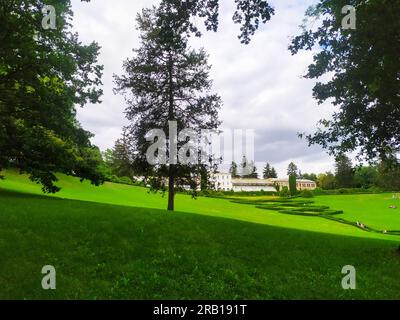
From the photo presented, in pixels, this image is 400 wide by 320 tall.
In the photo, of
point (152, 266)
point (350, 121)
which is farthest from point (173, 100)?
point (152, 266)

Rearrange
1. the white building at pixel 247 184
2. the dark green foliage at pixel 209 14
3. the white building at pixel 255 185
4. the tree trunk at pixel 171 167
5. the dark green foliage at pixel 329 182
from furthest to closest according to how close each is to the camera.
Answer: the white building at pixel 247 184 → the white building at pixel 255 185 → the dark green foliage at pixel 329 182 → the tree trunk at pixel 171 167 → the dark green foliage at pixel 209 14

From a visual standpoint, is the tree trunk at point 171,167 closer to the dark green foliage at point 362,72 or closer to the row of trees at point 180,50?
the row of trees at point 180,50

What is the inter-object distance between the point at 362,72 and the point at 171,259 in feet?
29.2

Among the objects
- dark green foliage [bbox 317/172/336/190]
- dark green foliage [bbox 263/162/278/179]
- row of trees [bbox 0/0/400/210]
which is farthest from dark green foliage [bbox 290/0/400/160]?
dark green foliage [bbox 263/162/278/179]

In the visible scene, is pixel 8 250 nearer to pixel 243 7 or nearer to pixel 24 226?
pixel 24 226

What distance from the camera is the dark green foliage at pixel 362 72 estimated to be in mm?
12203

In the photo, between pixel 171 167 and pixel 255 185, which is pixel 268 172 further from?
pixel 171 167

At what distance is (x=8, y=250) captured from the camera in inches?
467

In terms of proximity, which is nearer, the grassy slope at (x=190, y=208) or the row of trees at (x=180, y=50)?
the row of trees at (x=180, y=50)

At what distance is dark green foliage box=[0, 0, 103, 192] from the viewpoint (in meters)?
13.5

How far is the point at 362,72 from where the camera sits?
43.2ft

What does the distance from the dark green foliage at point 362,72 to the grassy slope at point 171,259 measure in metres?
4.79

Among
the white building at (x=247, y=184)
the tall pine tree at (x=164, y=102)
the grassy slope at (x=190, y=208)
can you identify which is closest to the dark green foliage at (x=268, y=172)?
the white building at (x=247, y=184)
